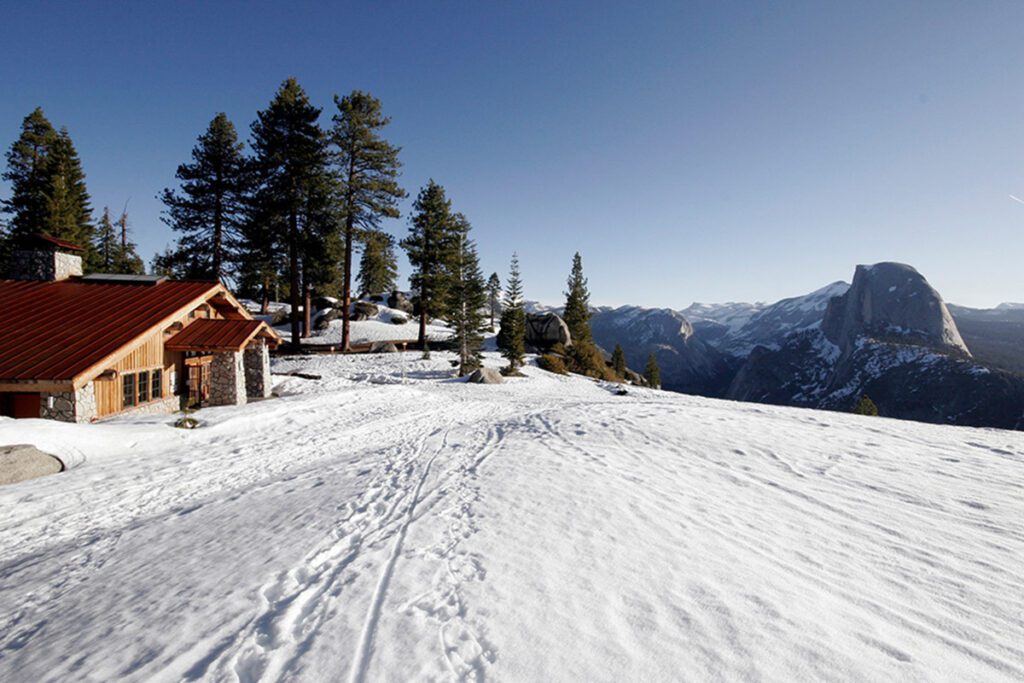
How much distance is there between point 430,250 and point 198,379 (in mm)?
18717

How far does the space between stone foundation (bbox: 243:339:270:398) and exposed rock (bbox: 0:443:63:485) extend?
919cm

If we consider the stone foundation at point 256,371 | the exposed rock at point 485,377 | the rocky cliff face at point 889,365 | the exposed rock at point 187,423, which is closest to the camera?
the exposed rock at point 187,423

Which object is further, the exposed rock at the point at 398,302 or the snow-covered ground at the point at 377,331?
the exposed rock at the point at 398,302

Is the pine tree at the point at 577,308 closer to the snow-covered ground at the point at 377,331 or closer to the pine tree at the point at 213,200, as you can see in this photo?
the snow-covered ground at the point at 377,331

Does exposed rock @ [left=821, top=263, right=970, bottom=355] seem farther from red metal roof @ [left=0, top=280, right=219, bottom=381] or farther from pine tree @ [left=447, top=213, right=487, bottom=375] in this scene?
red metal roof @ [left=0, top=280, right=219, bottom=381]

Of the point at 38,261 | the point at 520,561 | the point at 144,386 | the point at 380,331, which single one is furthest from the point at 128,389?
the point at 380,331

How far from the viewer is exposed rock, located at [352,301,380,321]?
3778 centimetres

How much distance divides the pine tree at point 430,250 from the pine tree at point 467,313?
1614 mm

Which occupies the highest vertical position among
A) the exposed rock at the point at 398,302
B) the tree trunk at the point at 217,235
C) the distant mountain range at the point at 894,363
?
the tree trunk at the point at 217,235

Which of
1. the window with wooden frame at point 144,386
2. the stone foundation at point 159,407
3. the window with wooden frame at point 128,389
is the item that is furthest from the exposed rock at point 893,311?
the window with wooden frame at point 128,389

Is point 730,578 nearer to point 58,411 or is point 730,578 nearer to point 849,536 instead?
point 849,536

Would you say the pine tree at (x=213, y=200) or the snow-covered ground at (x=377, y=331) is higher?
the pine tree at (x=213, y=200)

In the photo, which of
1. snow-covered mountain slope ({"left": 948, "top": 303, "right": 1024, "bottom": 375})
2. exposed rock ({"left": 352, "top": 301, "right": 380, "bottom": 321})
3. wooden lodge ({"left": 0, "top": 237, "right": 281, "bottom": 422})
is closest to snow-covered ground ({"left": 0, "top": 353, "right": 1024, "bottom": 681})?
wooden lodge ({"left": 0, "top": 237, "right": 281, "bottom": 422})

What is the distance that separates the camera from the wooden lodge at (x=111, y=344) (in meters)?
10.6
